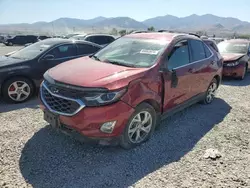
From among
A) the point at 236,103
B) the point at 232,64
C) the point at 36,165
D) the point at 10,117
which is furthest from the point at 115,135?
the point at 232,64

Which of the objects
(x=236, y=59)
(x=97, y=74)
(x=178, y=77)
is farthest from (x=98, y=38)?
(x=97, y=74)

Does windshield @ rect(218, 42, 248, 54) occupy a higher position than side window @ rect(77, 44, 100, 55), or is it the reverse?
side window @ rect(77, 44, 100, 55)

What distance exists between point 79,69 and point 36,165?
1529 millimetres

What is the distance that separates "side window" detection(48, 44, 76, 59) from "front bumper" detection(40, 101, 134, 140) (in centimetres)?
340

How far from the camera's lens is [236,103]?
6301 mm

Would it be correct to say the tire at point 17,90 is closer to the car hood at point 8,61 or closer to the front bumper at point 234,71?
the car hood at point 8,61

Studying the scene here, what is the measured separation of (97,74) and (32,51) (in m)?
3.55

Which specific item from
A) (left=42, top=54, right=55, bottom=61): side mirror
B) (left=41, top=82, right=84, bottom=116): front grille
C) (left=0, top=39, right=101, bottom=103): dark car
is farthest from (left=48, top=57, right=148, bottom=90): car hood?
(left=42, top=54, right=55, bottom=61): side mirror

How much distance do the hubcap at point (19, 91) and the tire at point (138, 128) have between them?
323 centimetres

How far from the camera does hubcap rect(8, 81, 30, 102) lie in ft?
18.4

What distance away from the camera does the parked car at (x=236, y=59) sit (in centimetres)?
893

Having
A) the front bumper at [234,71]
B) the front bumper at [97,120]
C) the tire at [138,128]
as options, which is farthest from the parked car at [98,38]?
the front bumper at [97,120]

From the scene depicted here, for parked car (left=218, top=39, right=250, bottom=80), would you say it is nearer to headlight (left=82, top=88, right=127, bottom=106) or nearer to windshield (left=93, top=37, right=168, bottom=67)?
windshield (left=93, top=37, right=168, bottom=67)

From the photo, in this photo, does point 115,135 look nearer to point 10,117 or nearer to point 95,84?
point 95,84
